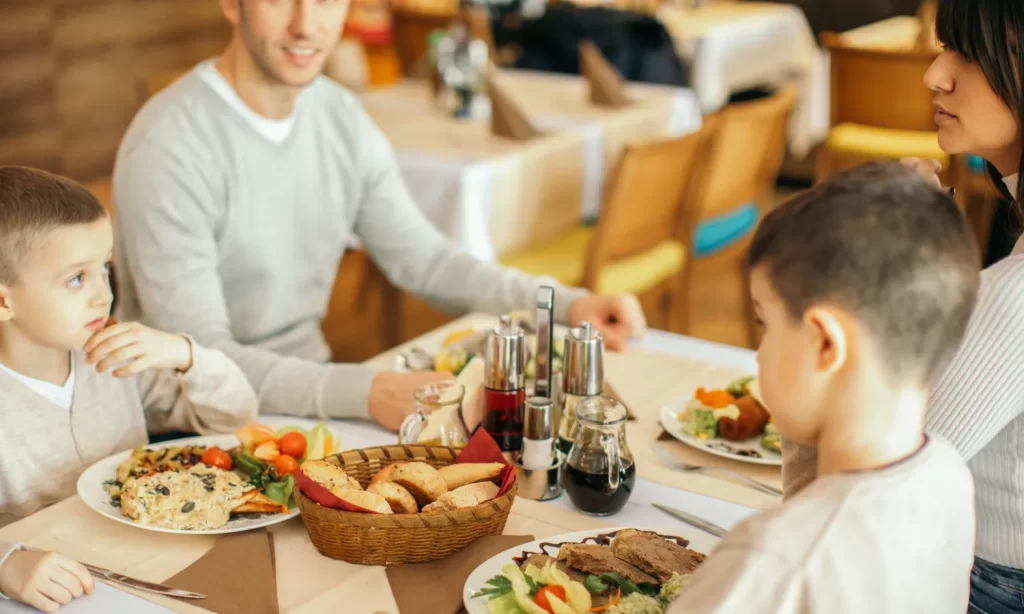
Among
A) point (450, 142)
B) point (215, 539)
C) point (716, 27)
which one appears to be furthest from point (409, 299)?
point (215, 539)

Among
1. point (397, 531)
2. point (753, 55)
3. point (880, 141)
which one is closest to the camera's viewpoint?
point (397, 531)

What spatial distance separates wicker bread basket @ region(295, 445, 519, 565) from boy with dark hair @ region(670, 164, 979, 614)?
0.35 metres

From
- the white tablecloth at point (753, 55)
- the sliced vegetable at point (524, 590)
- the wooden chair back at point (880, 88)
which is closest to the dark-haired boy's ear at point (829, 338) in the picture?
the sliced vegetable at point (524, 590)

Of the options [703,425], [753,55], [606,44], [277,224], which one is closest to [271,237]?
[277,224]

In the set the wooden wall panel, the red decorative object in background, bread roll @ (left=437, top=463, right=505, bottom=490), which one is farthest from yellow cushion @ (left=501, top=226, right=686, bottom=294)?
the red decorative object in background

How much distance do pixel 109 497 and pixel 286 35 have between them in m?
0.90

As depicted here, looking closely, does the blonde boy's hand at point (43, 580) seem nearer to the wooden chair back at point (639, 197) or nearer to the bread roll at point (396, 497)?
the bread roll at point (396, 497)

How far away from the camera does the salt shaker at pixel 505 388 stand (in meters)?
1.40

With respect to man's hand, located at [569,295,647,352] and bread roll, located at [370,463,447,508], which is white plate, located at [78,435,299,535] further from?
man's hand, located at [569,295,647,352]

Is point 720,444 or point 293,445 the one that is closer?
point 293,445

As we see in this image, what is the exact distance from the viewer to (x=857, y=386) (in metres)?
0.88

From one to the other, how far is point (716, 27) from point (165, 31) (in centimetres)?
270

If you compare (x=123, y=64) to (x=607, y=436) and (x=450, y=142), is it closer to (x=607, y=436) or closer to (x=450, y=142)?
(x=450, y=142)

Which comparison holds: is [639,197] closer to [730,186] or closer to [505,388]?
[730,186]
